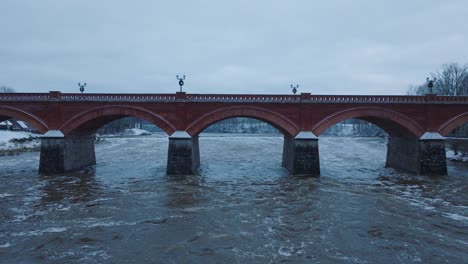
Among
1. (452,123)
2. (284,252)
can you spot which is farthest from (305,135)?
(284,252)

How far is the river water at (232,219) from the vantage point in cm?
990

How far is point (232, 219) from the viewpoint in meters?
13.2

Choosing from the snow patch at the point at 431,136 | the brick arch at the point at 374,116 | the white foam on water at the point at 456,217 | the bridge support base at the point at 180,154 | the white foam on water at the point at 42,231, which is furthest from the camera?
the brick arch at the point at 374,116

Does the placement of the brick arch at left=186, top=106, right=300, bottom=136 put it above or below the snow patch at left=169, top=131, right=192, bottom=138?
above

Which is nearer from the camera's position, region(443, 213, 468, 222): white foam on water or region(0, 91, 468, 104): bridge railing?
region(443, 213, 468, 222): white foam on water

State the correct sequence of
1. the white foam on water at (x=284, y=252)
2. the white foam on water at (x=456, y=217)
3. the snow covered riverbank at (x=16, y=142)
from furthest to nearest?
the snow covered riverbank at (x=16, y=142)
the white foam on water at (x=456, y=217)
the white foam on water at (x=284, y=252)

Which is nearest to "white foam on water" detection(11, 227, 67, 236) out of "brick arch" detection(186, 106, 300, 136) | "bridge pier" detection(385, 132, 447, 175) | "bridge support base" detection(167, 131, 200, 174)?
"bridge support base" detection(167, 131, 200, 174)

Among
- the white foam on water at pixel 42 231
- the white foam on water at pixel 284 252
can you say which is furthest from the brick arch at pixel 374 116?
the white foam on water at pixel 42 231

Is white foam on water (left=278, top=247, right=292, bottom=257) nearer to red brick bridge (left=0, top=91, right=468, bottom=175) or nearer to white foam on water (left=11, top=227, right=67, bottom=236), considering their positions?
white foam on water (left=11, top=227, right=67, bottom=236)

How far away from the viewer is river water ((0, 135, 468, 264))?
9898mm

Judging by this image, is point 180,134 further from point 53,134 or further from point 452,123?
point 452,123

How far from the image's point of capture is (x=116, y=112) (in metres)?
23.4

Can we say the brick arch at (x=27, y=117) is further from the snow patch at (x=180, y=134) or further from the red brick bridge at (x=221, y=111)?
the snow patch at (x=180, y=134)

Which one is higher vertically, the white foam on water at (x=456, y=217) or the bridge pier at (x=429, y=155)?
the bridge pier at (x=429, y=155)
